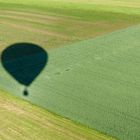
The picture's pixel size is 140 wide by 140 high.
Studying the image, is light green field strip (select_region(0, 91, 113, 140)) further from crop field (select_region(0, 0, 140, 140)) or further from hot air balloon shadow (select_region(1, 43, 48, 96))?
hot air balloon shadow (select_region(1, 43, 48, 96))

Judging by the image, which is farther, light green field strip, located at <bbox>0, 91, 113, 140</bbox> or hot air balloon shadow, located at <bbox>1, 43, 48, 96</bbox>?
hot air balloon shadow, located at <bbox>1, 43, 48, 96</bbox>

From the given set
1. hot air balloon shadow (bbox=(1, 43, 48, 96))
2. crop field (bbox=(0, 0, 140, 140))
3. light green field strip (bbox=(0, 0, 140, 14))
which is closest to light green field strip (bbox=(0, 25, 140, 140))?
crop field (bbox=(0, 0, 140, 140))

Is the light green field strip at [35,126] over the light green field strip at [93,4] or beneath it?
over

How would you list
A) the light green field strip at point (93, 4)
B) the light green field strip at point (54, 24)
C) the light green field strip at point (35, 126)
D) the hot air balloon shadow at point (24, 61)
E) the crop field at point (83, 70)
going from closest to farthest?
the light green field strip at point (35, 126) < the crop field at point (83, 70) < the hot air balloon shadow at point (24, 61) < the light green field strip at point (54, 24) < the light green field strip at point (93, 4)

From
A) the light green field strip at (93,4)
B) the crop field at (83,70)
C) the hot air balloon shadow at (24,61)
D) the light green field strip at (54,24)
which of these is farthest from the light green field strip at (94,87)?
the light green field strip at (93,4)

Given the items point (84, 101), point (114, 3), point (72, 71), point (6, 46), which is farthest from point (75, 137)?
point (114, 3)

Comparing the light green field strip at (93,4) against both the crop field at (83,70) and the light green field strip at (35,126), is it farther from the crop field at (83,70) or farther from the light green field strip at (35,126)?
the light green field strip at (35,126)
